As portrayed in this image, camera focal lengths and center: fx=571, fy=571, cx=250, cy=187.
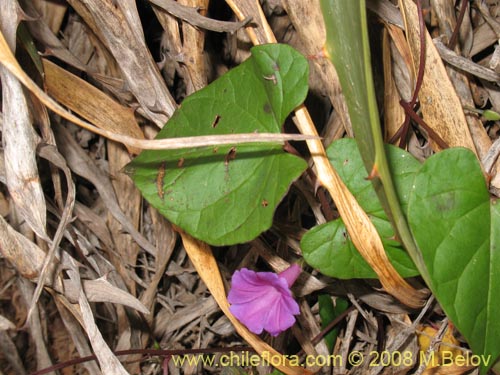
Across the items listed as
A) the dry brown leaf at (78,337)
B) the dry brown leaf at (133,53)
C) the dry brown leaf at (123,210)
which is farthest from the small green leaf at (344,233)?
the dry brown leaf at (78,337)

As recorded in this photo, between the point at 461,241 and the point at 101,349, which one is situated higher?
the point at 461,241

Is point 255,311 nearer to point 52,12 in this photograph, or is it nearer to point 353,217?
point 353,217

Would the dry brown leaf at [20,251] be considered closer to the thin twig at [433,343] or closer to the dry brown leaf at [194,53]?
the dry brown leaf at [194,53]

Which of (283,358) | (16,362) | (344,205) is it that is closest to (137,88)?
(344,205)

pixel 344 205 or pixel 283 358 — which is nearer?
pixel 344 205

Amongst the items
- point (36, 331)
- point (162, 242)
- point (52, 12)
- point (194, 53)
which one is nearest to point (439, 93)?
point (194, 53)

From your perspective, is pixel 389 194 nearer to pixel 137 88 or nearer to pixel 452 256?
pixel 452 256
